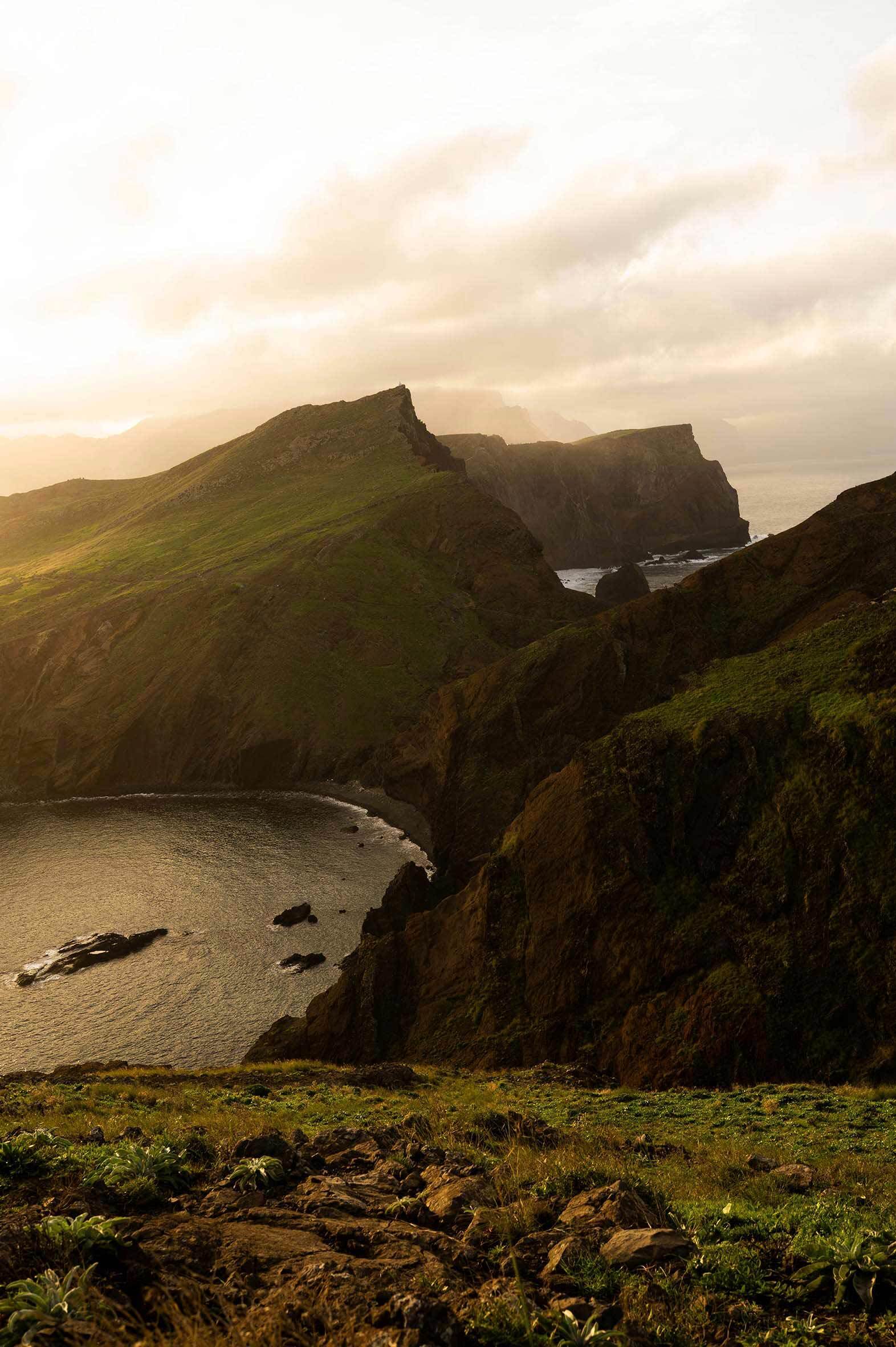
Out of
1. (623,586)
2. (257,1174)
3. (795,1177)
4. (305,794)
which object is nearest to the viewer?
(257,1174)

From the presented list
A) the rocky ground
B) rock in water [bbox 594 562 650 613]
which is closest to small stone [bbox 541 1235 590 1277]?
the rocky ground

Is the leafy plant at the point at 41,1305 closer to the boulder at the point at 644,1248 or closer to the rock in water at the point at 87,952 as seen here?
the boulder at the point at 644,1248

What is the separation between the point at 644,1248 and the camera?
34.9 ft

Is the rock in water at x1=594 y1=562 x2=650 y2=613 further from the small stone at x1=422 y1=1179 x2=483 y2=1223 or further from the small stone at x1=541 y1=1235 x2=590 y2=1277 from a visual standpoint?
Result: the small stone at x1=541 y1=1235 x2=590 y2=1277

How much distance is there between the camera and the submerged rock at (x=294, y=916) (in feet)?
230

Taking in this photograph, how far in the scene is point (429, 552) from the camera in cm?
15300

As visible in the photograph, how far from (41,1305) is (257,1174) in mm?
5538

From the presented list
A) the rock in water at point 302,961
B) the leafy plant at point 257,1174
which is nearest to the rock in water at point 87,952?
the rock in water at point 302,961

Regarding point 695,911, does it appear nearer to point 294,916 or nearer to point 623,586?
Answer: point 294,916

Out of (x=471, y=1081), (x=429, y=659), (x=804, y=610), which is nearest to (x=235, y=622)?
(x=429, y=659)

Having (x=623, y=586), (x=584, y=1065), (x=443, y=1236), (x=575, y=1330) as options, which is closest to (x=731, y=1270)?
(x=575, y=1330)

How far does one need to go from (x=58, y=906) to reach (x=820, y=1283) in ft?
272

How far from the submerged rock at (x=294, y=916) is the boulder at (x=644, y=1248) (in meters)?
62.7

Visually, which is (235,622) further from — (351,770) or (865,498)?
(865,498)
